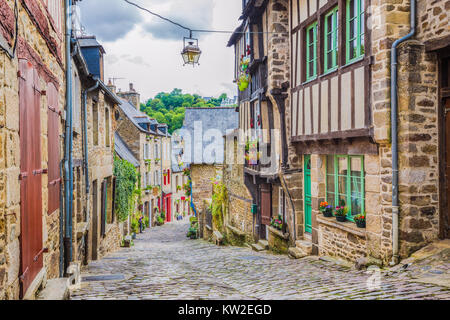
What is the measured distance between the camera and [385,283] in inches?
215

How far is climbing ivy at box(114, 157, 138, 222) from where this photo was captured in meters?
15.6

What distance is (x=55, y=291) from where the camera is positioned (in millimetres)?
4688

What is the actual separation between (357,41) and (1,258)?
244 inches

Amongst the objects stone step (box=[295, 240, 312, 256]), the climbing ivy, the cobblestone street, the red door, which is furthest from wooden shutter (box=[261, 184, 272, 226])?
the red door

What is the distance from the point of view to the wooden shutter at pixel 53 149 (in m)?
5.68

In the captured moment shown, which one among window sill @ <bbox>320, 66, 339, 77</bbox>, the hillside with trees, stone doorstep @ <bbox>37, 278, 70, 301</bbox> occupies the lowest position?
stone doorstep @ <bbox>37, 278, 70, 301</bbox>

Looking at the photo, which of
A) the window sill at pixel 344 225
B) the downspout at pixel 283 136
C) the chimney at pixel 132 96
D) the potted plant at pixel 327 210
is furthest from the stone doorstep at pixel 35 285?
the chimney at pixel 132 96

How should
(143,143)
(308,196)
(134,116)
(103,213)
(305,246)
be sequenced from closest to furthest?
(305,246) < (308,196) < (103,213) < (143,143) < (134,116)

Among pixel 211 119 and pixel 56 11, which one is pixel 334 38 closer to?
pixel 56 11

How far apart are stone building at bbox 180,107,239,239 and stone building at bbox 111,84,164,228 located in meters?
2.34

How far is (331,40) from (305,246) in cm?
422

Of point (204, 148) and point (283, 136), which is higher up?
point (204, 148)

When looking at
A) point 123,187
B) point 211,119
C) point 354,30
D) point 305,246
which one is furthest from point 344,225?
point 211,119

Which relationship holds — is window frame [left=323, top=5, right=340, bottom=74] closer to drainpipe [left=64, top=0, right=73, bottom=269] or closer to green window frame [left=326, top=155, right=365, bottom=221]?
green window frame [left=326, top=155, right=365, bottom=221]
